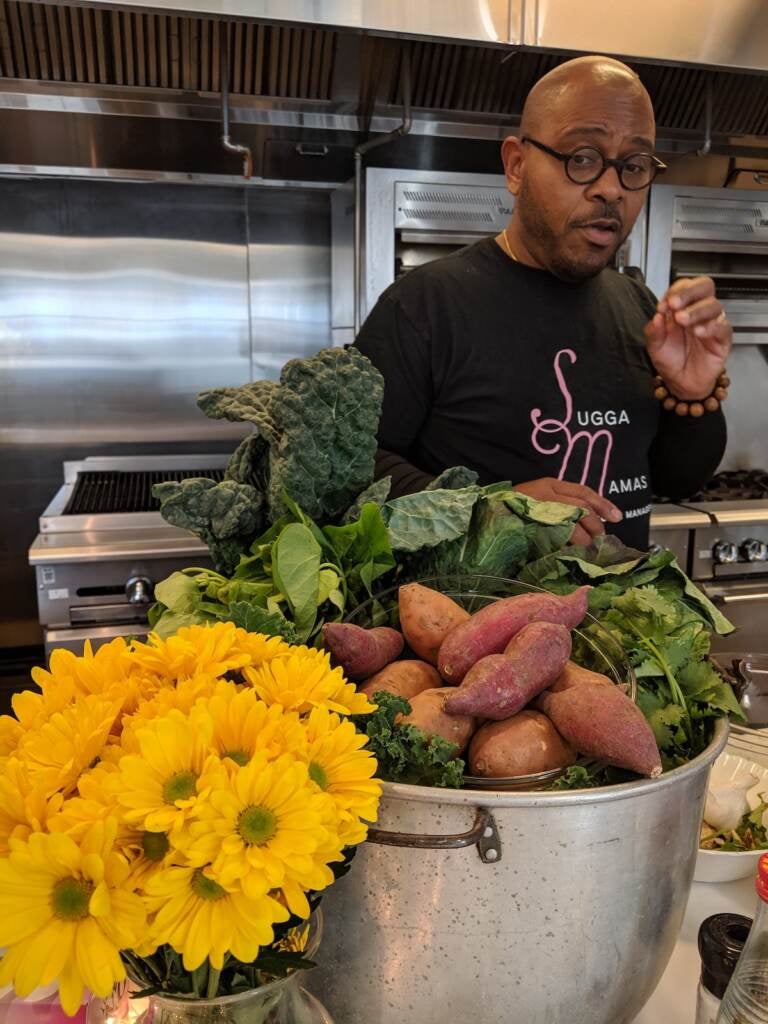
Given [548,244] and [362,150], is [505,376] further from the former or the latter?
[362,150]

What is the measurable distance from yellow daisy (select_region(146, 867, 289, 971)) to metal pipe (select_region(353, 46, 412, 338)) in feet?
7.12

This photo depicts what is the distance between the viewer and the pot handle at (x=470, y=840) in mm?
430

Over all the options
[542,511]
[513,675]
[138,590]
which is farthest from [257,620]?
[138,590]

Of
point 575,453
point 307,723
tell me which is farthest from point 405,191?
point 307,723

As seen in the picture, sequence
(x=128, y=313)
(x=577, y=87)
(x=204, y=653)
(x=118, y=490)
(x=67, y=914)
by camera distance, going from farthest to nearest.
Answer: (x=128, y=313)
(x=118, y=490)
(x=577, y=87)
(x=204, y=653)
(x=67, y=914)

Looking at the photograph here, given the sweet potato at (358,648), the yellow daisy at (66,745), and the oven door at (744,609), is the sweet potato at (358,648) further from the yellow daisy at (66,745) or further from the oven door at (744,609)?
the oven door at (744,609)

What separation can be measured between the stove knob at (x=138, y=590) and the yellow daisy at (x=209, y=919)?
1766mm

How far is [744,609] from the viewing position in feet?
7.89

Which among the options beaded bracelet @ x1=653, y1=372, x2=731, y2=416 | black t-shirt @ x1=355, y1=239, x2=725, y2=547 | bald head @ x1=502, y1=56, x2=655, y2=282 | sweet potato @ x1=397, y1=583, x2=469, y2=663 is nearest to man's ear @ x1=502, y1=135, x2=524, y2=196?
bald head @ x1=502, y1=56, x2=655, y2=282

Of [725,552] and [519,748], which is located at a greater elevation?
[519,748]

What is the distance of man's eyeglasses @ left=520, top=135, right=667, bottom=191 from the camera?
1315mm

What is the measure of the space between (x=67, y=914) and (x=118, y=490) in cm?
227

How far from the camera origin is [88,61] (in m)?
2.15

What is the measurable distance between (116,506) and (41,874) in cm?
206
